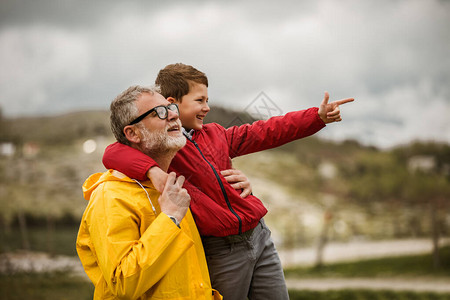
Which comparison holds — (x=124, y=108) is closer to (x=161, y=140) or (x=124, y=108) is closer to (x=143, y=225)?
(x=161, y=140)

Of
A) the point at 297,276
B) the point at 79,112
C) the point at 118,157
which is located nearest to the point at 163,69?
the point at 118,157

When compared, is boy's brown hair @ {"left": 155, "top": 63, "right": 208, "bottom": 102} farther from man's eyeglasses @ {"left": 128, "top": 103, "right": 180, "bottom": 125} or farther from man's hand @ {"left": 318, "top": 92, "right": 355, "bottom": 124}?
man's hand @ {"left": 318, "top": 92, "right": 355, "bottom": 124}

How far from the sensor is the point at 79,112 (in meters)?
12.6

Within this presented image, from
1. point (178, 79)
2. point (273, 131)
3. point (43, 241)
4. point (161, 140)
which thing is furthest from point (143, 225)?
point (43, 241)

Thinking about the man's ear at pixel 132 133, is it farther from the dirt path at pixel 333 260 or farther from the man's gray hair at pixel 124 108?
the dirt path at pixel 333 260

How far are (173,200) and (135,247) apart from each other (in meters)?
0.23

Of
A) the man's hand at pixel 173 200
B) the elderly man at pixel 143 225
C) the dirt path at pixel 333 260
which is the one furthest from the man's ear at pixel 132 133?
the dirt path at pixel 333 260

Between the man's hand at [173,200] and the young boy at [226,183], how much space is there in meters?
0.30

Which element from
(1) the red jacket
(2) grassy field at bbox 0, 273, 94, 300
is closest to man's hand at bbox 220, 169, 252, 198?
(1) the red jacket

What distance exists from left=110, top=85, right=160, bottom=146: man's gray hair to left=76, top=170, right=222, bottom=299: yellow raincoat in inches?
8.2

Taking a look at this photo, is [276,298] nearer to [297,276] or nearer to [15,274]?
Result: [15,274]

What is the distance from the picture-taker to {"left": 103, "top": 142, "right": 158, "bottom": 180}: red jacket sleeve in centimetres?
181

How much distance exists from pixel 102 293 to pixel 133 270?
12.0 inches

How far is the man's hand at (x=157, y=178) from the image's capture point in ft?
5.83
